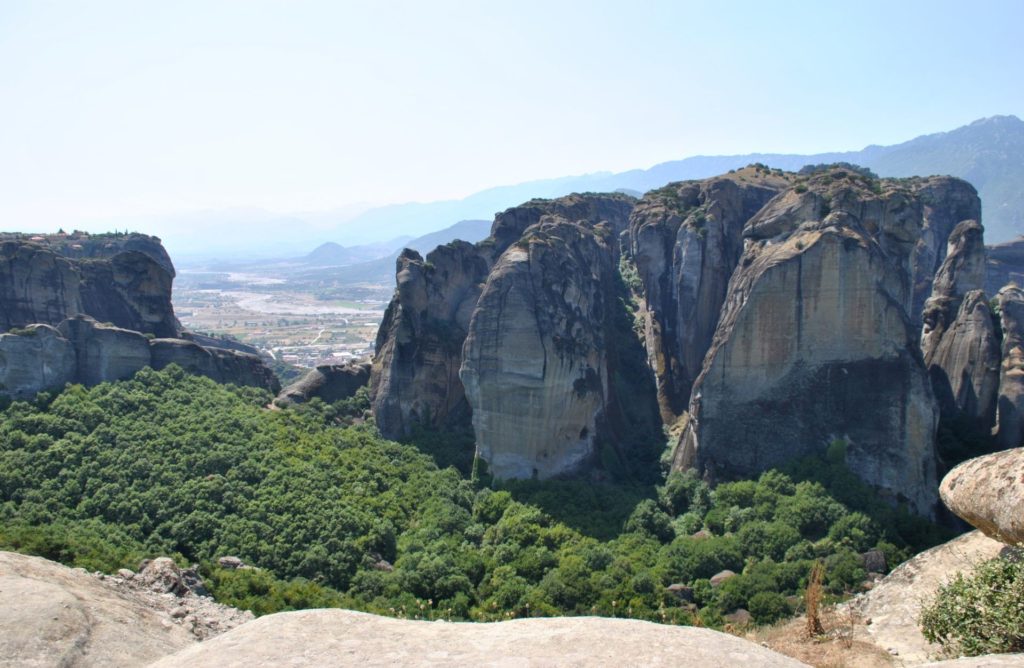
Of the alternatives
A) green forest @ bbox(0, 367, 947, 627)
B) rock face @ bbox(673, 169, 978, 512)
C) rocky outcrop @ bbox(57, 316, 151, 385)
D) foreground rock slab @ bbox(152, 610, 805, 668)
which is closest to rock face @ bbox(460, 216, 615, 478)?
green forest @ bbox(0, 367, 947, 627)

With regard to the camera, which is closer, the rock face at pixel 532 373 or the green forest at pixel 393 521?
the green forest at pixel 393 521

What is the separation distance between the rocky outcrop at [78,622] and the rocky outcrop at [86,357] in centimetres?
1912

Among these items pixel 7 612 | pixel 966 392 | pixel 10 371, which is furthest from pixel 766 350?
pixel 10 371

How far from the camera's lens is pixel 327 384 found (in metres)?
42.2

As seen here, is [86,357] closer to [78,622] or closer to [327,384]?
[327,384]

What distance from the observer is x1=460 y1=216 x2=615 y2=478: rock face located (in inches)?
1305

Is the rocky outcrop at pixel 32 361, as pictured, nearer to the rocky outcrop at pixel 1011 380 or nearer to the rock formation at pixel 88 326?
the rock formation at pixel 88 326

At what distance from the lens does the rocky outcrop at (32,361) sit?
3378 cm

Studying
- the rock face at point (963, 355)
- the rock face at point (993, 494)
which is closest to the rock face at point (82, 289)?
the rock face at point (993, 494)

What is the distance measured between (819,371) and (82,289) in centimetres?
4096

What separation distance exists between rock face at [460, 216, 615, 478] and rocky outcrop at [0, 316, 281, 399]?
1566 cm

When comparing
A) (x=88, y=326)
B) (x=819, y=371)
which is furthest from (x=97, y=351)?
(x=819, y=371)

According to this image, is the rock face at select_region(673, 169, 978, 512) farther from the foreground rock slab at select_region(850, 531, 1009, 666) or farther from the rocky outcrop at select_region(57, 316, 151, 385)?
the rocky outcrop at select_region(57, 316, 151, 385)

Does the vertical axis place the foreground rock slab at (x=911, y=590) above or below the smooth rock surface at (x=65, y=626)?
below
